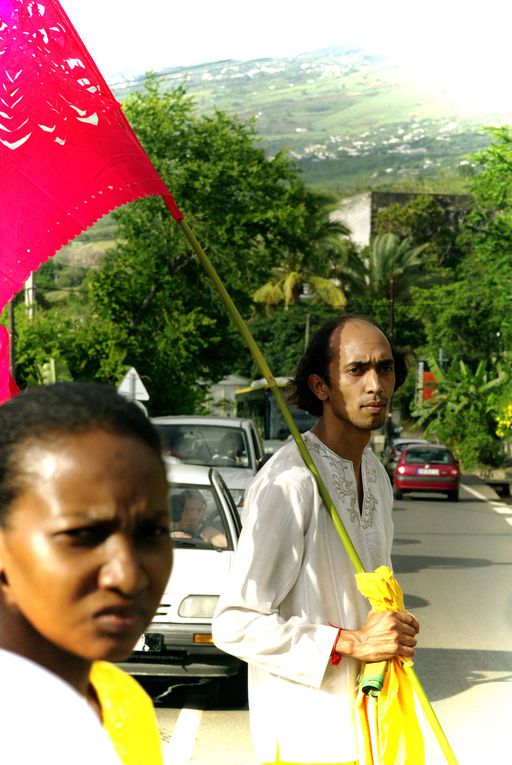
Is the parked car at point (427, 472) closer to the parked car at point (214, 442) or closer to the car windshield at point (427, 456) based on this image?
the car windshield at point (427, 456)

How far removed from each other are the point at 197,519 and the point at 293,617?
635 centimetres

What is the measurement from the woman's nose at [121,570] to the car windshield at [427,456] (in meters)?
33.2

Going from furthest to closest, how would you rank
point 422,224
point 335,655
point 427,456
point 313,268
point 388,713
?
point 422,224
point 313,268
point 427,456
point 335,655
point 388,713

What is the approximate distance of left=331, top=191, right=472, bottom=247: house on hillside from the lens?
85438mm

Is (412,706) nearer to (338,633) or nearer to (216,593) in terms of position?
(338,633)

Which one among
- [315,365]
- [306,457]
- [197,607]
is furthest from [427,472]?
[306,457]

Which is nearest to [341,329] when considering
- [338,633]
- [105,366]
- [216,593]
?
[338,633]

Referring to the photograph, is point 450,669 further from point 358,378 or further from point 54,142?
point 54,142

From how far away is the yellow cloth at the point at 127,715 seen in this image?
1.04 metres

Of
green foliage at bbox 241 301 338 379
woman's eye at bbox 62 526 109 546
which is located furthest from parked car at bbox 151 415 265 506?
green foliage at bbox 241 301 338 379

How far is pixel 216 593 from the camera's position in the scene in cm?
848

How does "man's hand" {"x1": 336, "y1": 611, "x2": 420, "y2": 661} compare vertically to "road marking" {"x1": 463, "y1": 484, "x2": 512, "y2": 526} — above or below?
above

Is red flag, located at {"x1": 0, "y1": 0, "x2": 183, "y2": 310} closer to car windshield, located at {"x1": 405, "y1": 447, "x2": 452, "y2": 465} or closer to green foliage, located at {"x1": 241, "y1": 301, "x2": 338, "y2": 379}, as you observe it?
car windshield, located at {"x1": 405, "y1": 447, "x2": 452, "y2": 465}

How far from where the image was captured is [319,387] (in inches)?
133
